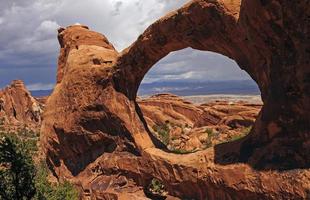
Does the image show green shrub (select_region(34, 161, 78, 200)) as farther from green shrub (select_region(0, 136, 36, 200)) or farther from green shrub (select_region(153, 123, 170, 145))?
green shrub (select_region(153, 123, 170, 145))

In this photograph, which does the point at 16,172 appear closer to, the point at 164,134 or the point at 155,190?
the point at 155,190

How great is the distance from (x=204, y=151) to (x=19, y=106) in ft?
270

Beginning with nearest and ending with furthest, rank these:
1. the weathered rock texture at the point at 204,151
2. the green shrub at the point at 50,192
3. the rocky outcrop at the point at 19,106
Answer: the weathered rock texture at the point at 204,151, the green shrub at the point at 50,192, the rocky outcrop at the point at 19,106

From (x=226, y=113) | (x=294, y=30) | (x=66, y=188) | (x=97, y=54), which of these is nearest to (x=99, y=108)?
(x=97, y=54)

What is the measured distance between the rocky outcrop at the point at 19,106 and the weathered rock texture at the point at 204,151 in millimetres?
68135

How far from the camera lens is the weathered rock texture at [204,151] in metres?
14.8

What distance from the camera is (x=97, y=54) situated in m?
25.0

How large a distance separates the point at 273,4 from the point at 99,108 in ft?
39.7

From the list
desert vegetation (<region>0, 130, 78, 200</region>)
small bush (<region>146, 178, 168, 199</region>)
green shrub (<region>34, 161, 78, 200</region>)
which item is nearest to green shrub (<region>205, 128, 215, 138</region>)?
small bush (<region>146, 178, 168, 199</region>)

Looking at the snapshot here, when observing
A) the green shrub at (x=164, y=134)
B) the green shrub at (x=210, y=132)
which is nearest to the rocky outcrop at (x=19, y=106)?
the green shrub at (x=164, y=134)

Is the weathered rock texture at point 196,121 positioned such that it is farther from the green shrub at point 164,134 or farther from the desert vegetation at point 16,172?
the desert vegetation at point 16,172

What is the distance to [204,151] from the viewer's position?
19016 millimetres

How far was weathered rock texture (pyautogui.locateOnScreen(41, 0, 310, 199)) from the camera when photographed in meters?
14.8

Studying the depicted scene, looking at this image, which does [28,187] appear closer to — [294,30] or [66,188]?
[66,188]
